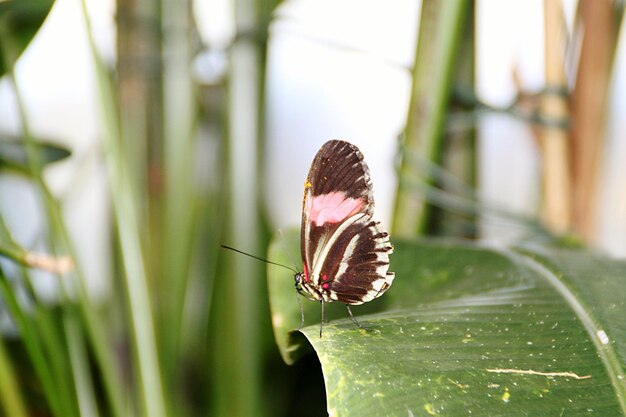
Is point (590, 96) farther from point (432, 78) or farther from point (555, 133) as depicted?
point (432, 78)

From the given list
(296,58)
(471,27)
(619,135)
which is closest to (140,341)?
(471,27)

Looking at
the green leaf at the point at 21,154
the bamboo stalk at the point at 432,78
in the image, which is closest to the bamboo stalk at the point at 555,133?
the bamboo stalk at the point at 432,78

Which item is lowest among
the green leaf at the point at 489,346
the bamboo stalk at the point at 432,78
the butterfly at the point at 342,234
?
the green leaf at the point at 489,346

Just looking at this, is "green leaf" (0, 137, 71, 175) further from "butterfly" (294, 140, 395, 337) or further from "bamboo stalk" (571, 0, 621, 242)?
"bamboo stalk" (571, 0, 621, 242)

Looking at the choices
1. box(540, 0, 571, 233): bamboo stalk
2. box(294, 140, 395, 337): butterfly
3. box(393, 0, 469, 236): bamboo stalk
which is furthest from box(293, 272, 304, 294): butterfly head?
box(540, 0, 571, 233): bamboo stalk

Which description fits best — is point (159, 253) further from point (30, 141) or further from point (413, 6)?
point (413, 6)

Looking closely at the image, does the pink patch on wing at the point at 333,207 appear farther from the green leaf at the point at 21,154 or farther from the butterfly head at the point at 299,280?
the green leaf at the point at 21,154

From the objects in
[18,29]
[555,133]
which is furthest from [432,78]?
[18,29]
